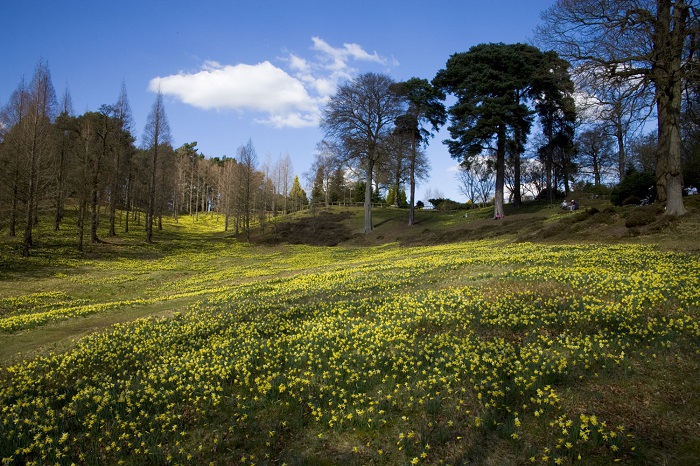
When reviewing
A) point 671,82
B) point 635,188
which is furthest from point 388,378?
point 635,188

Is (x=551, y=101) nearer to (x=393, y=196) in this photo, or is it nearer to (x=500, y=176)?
(x=500, y=176)

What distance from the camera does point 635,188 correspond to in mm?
32125

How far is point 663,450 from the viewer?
4.48 meters

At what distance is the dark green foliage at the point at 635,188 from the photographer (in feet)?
103

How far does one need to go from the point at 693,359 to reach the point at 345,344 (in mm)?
5806

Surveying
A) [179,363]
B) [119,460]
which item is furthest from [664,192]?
[119,460]

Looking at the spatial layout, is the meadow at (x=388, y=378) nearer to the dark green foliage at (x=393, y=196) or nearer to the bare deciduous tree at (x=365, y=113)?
the bare deciduous tree at (x=365, y=113)

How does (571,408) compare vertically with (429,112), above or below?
below

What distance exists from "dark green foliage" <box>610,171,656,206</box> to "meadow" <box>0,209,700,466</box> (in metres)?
22.7

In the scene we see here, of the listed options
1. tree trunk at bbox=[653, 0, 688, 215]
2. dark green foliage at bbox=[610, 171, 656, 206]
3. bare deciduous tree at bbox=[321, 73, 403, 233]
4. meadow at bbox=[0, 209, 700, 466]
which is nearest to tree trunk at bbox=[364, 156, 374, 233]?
bare deciduous tree at bbox=[321, 73, 403, 233]

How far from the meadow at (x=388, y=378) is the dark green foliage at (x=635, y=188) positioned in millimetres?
22704

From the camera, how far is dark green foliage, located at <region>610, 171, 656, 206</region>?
31375 millimetres

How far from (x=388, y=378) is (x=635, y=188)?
34.4 meters

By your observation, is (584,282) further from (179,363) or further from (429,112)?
(429,112)
